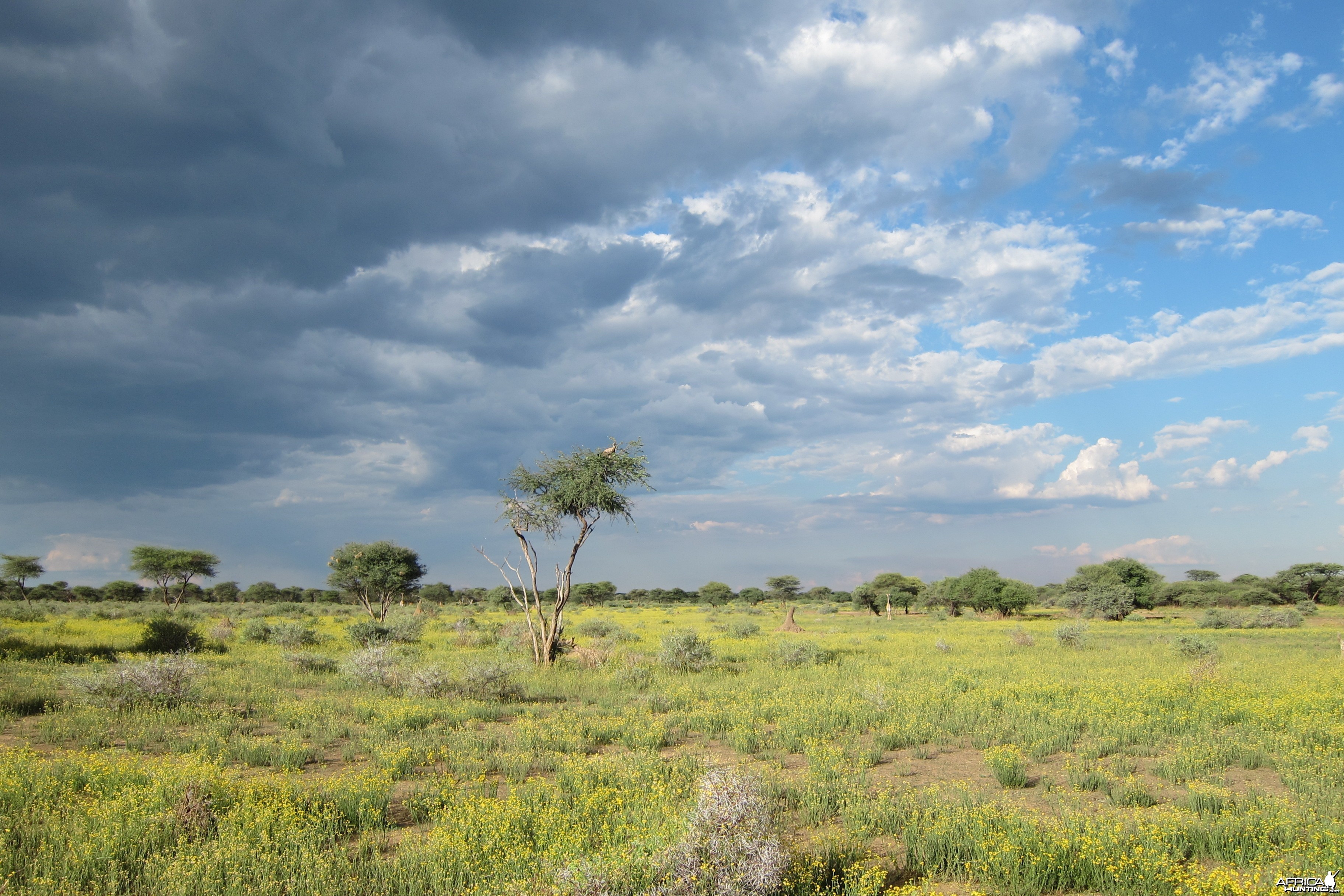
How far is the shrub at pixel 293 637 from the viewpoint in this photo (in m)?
27.1

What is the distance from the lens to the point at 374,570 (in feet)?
136

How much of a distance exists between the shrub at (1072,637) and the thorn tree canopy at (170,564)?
62.1 m

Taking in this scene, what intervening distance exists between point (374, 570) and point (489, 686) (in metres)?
29.1

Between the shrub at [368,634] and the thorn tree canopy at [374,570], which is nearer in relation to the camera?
the shrub at [368,634]

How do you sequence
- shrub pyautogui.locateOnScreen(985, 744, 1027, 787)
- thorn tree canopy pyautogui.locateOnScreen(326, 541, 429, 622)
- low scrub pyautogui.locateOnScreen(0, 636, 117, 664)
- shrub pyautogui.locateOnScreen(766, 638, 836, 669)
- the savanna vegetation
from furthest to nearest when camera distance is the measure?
thorn tree canopy pyautogui.locateOnScreen(326, 541, 429, 622) → shrub pyautogui.locateOnScreen(766, 638, 836, 669) → low scrub pyautogui.locateOnScreen(0, 636, 117, 664) → shrub pyautogui.locateOnScreen(985, 744, 1027, 787) → the savanna vegetation

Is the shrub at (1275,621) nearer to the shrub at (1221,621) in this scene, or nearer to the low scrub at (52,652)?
the shrub at (1221,621)

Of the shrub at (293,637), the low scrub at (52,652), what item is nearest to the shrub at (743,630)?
the shrub at (293,637)

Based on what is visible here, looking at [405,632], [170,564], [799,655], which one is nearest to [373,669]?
[405,632]

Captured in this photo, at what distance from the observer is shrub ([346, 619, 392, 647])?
27.1 meters

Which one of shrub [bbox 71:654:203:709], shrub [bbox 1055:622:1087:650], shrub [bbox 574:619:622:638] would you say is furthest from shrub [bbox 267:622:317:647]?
shrub [bbox 1055:622:1087:650]

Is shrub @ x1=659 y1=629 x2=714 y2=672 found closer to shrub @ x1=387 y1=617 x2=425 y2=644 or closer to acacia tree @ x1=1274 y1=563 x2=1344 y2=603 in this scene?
shrub @ x1=387 y1=617 x2=425 y2=644

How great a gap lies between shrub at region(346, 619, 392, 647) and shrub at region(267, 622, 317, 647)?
144cm

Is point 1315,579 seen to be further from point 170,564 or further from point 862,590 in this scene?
point 170,564

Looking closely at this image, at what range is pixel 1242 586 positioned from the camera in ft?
274
